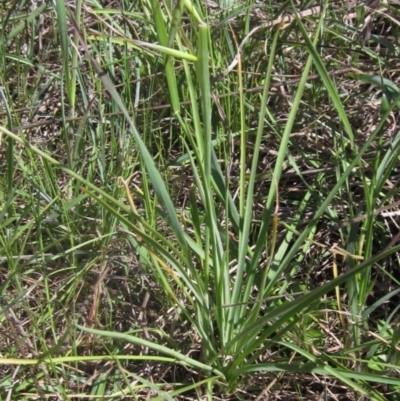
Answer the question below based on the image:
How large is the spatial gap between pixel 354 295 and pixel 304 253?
0.13 metres

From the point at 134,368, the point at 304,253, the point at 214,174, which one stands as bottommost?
the point at 134,368

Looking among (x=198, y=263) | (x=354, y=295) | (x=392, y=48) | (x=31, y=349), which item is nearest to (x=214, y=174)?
(x=198, y=263)

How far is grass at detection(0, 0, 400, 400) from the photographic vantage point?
0.93 metres

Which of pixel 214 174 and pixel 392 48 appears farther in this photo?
pixel 392 48

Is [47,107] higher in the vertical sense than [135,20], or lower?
lower

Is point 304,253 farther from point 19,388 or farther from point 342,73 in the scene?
point 19,388

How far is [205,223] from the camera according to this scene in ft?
3.27

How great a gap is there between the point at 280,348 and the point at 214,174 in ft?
0.99

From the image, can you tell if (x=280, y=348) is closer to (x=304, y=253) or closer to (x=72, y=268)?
(x=304, y=253)

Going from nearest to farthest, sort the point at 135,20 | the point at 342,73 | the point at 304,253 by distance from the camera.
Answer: the point at 304,253 → the point at 342,73 → the point at 135,20

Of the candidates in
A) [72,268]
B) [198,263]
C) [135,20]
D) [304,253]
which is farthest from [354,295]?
[135,20]

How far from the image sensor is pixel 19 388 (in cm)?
103

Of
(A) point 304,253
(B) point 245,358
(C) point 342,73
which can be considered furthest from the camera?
(C) point 342,73

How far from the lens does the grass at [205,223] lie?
934 millimetres
